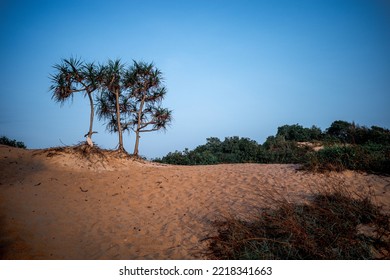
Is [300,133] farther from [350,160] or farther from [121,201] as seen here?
[121,201]

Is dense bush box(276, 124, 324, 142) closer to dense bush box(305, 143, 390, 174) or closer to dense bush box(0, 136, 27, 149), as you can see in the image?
dense bush box(305, 143, 390, 174)

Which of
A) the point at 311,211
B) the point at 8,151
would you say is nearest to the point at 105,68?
the point at 8,151

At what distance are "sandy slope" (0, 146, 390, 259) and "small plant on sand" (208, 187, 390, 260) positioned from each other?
2.11 ft

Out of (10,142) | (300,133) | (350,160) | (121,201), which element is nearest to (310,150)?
(350,160)

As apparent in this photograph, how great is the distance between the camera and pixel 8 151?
1034 centimetres

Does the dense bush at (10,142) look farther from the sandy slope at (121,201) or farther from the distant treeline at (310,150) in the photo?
the distant treeline at (310,150)

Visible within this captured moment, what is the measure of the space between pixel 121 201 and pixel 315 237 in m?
5.26

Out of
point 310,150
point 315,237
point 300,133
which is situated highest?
point 300,133

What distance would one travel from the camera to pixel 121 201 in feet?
22.2

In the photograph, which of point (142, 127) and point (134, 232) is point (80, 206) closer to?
point (134, 232)

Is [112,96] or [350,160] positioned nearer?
[350,160]

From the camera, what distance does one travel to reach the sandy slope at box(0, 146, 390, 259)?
4.07 meters

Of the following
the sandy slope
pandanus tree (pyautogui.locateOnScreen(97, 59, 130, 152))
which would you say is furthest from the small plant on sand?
pandanus tree (pyautogui.locateOnScreen(97, 59, 130, 152))

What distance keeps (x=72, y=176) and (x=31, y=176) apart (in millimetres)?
1292
